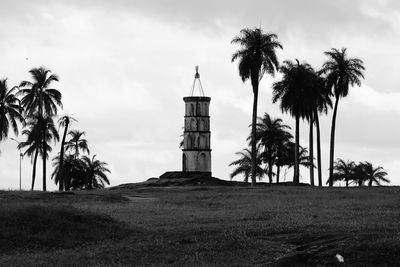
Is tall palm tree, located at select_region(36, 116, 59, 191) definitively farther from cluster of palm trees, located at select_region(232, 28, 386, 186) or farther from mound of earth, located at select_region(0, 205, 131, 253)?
mound of earth, located at select_region(0, 205, 131, 253)

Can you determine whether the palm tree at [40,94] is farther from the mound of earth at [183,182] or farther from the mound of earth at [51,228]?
the mound of earth at [51,228]

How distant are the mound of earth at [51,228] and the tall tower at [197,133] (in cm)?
5699

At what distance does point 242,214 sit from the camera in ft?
112

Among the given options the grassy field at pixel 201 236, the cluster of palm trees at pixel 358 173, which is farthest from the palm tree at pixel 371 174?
the grassy field at pixel 201 236

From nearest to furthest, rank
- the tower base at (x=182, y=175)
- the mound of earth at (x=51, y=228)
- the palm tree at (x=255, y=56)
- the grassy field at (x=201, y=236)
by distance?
the grassy field at (x=201, y=236)
the mound of earth at (x=51, y=228)
the palm tree at (x=255, y=56)
the tower base at (x=182, y=175)

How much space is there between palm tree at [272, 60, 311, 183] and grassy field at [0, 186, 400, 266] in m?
29.9

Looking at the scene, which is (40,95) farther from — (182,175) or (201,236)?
(201,236)

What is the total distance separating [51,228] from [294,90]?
148ft

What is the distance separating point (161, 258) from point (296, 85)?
4904 cm

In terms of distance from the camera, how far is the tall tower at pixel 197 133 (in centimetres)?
8431

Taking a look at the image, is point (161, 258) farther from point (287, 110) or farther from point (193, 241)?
point (287, 110)

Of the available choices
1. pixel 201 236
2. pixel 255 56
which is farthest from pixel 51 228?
pixel 255 56

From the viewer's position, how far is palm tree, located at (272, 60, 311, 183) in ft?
222

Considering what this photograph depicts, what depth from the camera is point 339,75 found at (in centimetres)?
6938
